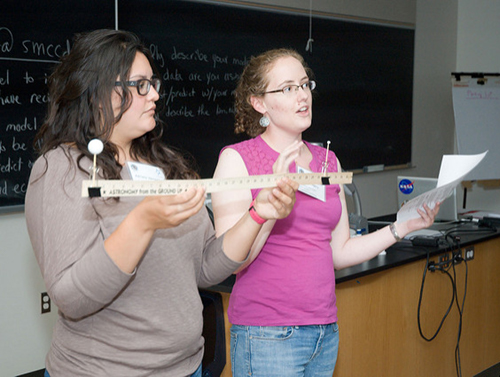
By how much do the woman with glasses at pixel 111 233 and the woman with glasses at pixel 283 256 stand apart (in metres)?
0.32

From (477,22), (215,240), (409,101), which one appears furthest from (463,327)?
(477,22)

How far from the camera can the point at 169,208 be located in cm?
108

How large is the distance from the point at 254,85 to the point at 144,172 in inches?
25.6

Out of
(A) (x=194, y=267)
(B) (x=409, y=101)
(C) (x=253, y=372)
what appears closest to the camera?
(A) (x=194, y=267)

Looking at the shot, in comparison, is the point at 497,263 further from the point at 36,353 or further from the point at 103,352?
the point at 103,352

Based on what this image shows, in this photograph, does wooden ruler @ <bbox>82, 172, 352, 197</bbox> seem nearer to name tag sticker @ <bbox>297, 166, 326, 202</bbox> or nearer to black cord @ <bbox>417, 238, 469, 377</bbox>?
name tag sticker @ <bbox>297, 166, 326, 202</bbox>

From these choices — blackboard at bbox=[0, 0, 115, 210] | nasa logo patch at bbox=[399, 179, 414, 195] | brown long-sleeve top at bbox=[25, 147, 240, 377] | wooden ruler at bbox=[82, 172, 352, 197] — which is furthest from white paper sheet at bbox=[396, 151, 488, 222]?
blackboard at bbox=[0, 0, 115, 210]

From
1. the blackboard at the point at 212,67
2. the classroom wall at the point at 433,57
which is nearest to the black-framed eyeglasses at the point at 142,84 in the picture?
the blackboard at the point at 212,67

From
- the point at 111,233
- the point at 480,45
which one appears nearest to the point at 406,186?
the point at 111,233

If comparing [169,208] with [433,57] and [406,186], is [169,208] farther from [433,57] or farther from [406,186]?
[433,57]

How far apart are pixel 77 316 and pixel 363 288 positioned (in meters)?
1.65

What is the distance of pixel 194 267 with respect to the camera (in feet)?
4.43

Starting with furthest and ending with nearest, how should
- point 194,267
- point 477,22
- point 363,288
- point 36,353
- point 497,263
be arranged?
point 477,22, point 497,263, point 36,353, point 363,288, point 194,267

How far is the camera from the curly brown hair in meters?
1.78
